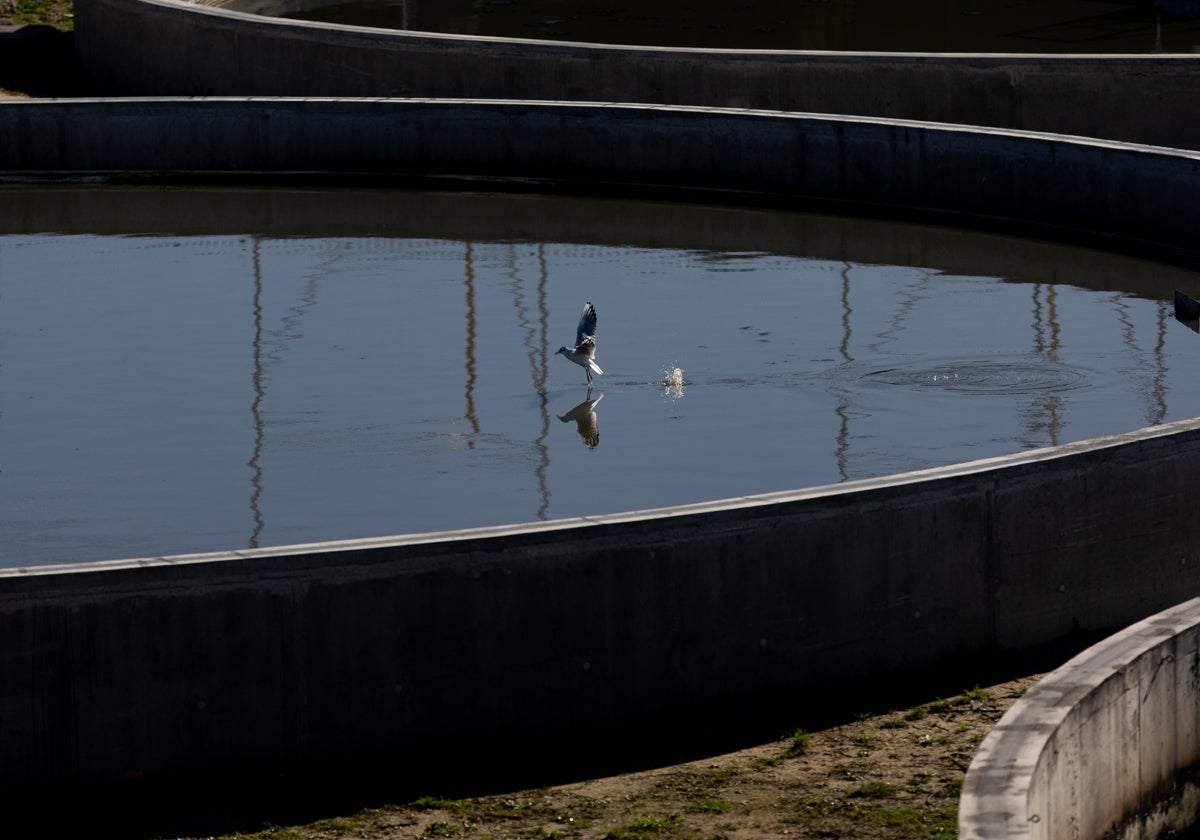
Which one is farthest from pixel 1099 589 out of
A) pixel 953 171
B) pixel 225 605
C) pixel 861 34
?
pixel 861 34

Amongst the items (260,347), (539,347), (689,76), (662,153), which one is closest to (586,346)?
(539,347)

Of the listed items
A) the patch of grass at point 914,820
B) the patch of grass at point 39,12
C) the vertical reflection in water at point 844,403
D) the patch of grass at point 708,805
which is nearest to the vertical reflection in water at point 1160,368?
the vertical reflection in water at point 844,403

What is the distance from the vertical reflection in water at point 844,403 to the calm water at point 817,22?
42.8 ft

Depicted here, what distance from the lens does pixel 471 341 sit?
14.6m

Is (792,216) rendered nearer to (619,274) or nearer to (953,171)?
(953,171)

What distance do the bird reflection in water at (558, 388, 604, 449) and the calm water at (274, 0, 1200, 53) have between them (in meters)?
16.2

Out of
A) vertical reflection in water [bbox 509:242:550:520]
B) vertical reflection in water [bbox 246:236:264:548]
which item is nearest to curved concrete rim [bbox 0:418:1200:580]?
vertical reflection in water [bbox 246:236:264:548]

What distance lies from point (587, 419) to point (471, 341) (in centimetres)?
204

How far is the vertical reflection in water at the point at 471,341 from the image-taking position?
1270 cm

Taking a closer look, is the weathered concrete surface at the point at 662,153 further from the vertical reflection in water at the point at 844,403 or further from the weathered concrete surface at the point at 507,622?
the weathered concrete surface at the point at 507,622

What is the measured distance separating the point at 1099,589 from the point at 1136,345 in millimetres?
4833

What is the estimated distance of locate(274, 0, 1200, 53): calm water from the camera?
94.6 feet

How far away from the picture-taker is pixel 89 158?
68.5 feet

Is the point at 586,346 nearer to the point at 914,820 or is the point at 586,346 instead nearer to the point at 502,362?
the point at 502,362
